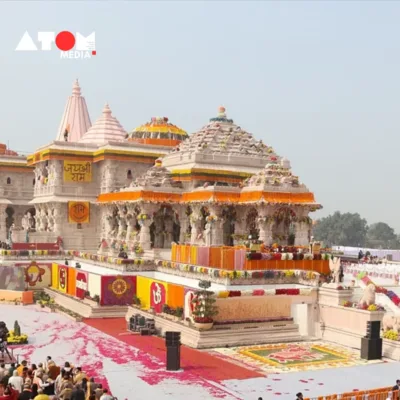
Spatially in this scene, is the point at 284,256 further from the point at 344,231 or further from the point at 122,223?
the point at 344,231

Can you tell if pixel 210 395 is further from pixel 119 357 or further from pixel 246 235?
pixel 246 235

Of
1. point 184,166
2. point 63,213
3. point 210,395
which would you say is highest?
point 184,166

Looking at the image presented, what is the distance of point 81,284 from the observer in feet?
92.5

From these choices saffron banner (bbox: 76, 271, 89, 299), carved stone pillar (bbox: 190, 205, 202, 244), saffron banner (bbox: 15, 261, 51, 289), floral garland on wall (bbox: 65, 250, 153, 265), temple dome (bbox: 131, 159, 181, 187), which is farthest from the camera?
temple dome (bbox: 131, 159, 181, 187)

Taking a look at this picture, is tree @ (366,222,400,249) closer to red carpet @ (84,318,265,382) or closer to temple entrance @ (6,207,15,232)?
temple entrance @ (6,207,15,232)

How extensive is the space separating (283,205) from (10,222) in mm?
27754

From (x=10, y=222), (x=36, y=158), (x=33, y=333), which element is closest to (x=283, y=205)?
(x=33, y=333)

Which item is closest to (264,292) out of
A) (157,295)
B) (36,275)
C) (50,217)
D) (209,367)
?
(157,295)

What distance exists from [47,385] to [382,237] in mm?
112029

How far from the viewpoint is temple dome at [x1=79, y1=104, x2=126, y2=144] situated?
4859 cm

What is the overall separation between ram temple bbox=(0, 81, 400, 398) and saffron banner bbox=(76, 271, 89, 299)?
0.16 ft

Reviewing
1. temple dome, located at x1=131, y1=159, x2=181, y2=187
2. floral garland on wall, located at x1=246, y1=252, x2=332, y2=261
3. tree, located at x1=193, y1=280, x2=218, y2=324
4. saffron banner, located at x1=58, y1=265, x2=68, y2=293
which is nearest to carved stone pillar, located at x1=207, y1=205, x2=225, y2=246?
temple dome, located at x1=131, y1=159, x2=181, y2=187

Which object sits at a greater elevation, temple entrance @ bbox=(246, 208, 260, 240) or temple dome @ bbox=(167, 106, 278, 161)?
temple dome @ bbox=(167, 106, 278, 161)

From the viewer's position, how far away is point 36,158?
46.9m
